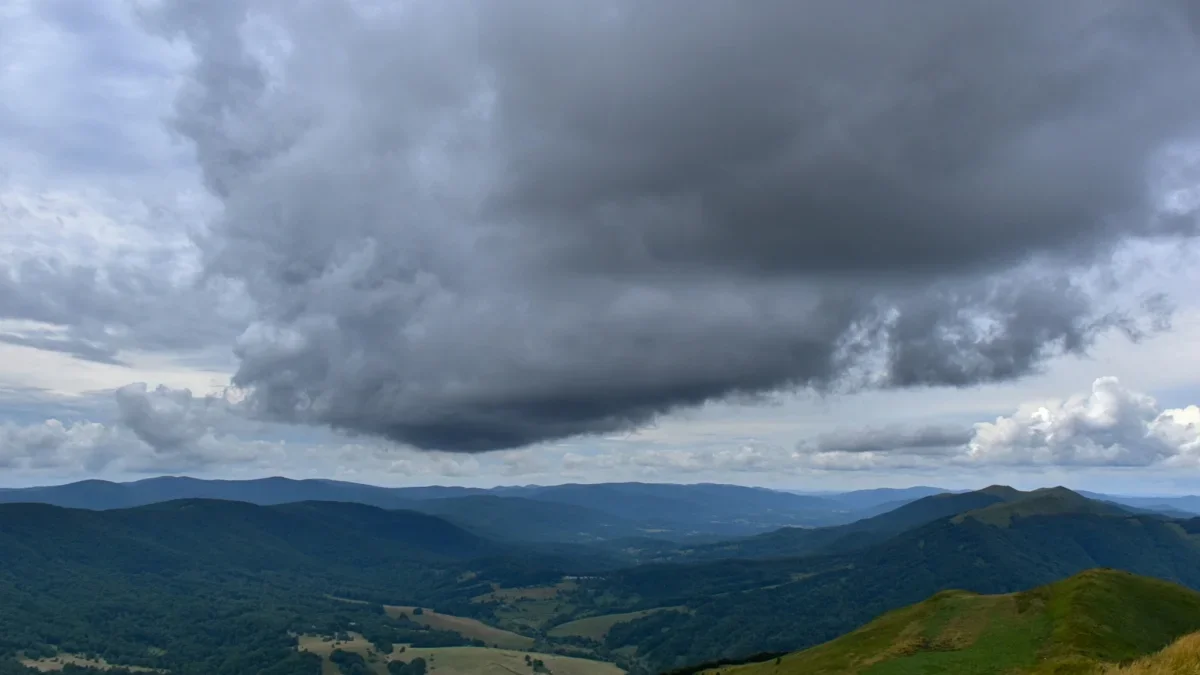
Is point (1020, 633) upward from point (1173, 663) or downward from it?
downward

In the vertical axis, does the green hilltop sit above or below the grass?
below

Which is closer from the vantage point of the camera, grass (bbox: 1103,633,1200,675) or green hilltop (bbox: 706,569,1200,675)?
grass (bbox: 1103,633,1200,675)

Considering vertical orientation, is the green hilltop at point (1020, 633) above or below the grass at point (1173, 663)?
below

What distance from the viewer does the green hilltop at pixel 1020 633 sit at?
9619cm

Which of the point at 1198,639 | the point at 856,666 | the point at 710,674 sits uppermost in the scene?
the point at 1198,639

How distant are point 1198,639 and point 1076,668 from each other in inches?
1416

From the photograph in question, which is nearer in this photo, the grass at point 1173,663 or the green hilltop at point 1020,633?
the grass at point 1173,663

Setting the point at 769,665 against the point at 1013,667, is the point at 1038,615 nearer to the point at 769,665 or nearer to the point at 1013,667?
the point at 1013,667

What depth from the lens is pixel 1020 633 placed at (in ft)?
356

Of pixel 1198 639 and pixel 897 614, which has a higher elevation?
pixel 1198 639

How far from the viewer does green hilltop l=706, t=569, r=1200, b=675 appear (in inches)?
3787

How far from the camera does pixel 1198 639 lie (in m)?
46.8

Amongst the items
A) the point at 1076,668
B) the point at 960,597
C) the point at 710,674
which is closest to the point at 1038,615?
the point at 960,597

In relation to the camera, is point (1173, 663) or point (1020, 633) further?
point (1020, 633)
